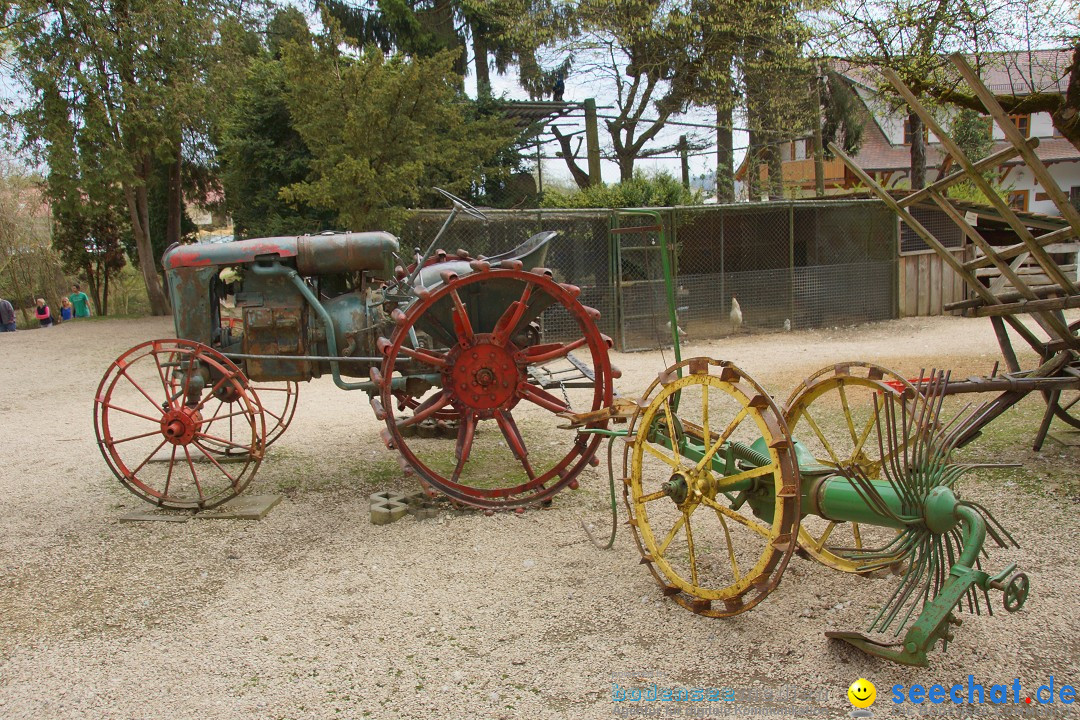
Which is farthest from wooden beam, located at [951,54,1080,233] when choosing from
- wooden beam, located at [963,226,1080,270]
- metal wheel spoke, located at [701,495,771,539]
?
metal wheel spoke, located at [701,495,771,539]

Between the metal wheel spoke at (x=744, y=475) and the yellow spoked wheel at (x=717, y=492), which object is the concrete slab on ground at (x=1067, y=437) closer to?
the yellow spoked wheel at (x=717, y=492)

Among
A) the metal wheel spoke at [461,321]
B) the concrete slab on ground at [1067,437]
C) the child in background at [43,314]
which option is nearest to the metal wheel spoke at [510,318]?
the metal wheel spoke at [461,321]

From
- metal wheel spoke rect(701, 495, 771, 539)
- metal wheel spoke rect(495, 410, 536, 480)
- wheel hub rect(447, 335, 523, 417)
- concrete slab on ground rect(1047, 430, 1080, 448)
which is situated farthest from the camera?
concrete slab on ground rect(1047, 430, 1080, 448)

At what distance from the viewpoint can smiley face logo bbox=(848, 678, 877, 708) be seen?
2.76 m

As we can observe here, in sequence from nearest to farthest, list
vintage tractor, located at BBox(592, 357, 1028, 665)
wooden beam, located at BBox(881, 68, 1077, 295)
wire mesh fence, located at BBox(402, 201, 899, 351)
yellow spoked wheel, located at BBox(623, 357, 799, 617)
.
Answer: vintage tractor, located at BBox(592, 357, 1028, 665) → yellow spoked wheel, located at BBox(623, 357, 799, 617) → wooden beam, located at BBox(881, 68, 1077, 295) → wire mesh fence, located at BBox(402, 201, 899, 351)

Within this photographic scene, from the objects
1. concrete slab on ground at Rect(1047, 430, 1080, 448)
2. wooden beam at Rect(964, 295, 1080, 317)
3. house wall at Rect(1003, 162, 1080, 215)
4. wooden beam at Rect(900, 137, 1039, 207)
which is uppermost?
house wall at Rect(1003, 162, 1080, 215)

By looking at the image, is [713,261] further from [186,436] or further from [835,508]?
[835,508]

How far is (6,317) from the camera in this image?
16.9 metres

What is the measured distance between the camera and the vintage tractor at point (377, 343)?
4.89m

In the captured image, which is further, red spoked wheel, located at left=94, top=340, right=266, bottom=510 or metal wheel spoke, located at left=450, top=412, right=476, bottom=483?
metal wheel spoke, located at left=450, top=412, right=476, bottom=483

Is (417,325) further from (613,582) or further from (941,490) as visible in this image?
(941,490)

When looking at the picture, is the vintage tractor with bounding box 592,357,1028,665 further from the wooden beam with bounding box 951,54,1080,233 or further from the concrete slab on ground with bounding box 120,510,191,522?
the concrete slab on ground with bounding box 120,510,191,522

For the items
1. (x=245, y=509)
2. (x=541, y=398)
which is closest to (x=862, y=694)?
(x=541, y=398)

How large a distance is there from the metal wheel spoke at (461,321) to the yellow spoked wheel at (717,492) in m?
1.48
